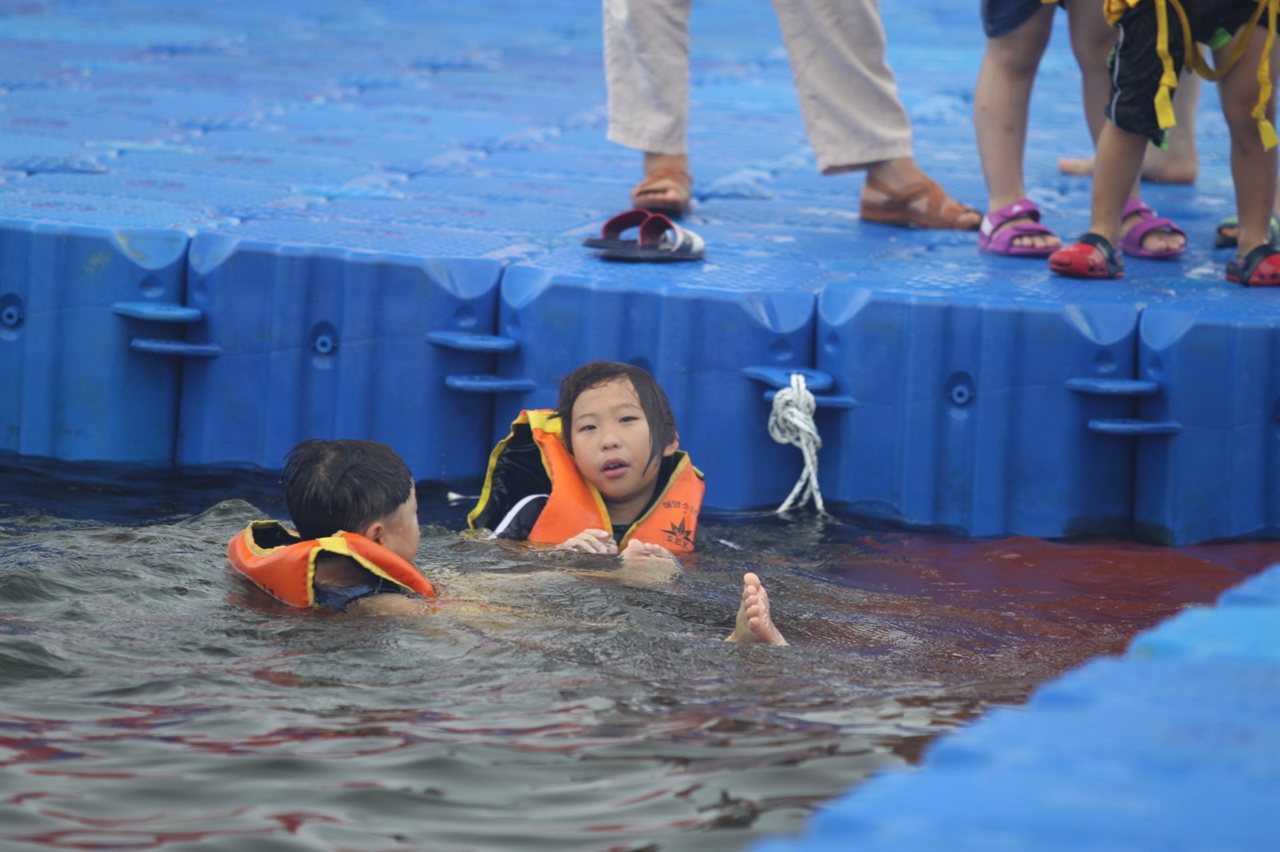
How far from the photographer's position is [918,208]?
5469 millimetres

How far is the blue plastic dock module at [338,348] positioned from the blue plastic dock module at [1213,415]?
6.52ft

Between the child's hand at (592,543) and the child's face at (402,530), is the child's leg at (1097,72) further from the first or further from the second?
the child's face at (402,530)

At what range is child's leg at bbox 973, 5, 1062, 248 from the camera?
5078 mm

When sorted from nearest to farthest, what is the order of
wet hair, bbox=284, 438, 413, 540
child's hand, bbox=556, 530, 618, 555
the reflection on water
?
the reflection on water → wet hair, bbox=284, 438, 413, 540 → child's hand, bbox=556, 530, 618, 555

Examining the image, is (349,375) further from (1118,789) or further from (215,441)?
(1118,789)

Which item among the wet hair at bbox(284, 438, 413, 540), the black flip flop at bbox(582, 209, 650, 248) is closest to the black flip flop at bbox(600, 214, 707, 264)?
the black flip flop at bbox(582, 209, 650, 248)

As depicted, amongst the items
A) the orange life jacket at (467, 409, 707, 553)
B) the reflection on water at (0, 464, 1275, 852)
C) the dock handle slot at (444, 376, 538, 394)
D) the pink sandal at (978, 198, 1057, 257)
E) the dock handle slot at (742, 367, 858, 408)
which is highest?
the pink sandal at (978, 198, 1057, 257)

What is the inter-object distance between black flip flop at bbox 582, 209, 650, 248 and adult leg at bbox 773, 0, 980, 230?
78 centimetres

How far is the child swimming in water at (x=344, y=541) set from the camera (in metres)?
3.33

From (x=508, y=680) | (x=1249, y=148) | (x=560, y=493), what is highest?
(x=1249, y=148)

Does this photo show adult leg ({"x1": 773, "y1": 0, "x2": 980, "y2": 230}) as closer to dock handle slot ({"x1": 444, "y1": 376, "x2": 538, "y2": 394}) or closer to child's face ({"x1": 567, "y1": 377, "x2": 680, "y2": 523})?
dock handle slot ({"x1": 444, "y1": 376, "x2": 538, "y2": 394})

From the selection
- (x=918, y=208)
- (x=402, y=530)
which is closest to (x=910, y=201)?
(x=918, y=208)

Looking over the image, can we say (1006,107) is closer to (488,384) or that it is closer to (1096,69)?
(1096,69)

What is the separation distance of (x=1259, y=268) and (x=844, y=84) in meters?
1.54
